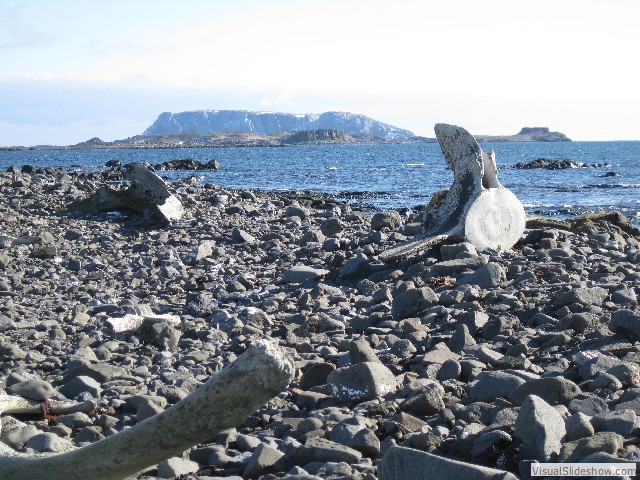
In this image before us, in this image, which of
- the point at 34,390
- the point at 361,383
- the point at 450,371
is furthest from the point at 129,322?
the point at 450,371

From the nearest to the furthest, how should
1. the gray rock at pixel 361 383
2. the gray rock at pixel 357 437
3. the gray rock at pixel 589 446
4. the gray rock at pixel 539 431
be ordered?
the gray rock at pixel 589 446 < the gray rock at pixel 539 431 < the gray rock at pixel 357 437 < the gray rock at pixel 361 383

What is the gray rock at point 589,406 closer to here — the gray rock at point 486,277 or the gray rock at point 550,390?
the gray rock at point 550,390

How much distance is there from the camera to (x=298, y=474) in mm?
3416

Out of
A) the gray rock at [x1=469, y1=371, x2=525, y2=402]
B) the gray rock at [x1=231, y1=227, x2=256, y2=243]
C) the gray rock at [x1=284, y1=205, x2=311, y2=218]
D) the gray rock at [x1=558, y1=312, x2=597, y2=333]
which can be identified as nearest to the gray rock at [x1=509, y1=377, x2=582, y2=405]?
the gray rock at [x1=469, y1=371, x2=525, y2=402]

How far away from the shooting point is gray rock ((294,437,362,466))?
3631mm

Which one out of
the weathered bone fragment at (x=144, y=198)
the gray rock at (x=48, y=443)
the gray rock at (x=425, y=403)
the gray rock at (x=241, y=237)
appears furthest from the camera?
the weathered bone fragment at (x=144, y=198)

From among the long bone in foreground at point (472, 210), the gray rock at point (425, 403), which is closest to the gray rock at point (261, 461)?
the gray rock at point (425, 403)

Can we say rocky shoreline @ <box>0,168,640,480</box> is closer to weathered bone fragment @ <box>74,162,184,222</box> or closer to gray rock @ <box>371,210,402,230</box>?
gray rock @ <box>371,210,402,230</box>

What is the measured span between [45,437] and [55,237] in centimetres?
853

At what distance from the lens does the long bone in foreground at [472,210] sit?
9.37m

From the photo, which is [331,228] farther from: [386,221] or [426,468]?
[426,468]

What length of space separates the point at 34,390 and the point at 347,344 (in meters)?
2.40

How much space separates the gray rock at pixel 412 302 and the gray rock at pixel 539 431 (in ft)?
11.1

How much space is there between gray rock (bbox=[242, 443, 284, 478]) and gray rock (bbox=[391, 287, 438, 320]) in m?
3.28
